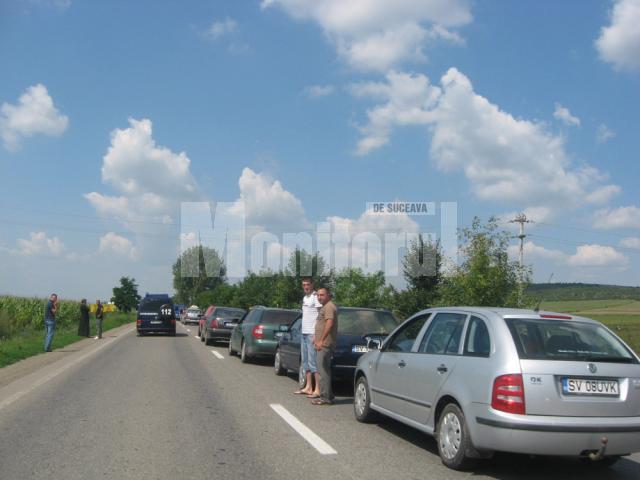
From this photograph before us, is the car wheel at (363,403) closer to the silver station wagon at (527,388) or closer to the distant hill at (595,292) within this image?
the silver station wagon at (527,388)

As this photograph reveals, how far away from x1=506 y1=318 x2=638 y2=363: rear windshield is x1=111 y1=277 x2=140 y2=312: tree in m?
107

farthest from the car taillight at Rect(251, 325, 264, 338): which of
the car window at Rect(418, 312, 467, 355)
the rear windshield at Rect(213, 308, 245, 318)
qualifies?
the car window at Rect(418, 312, 467, 355)

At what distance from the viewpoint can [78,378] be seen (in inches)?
500

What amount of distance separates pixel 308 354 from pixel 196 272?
10459cm

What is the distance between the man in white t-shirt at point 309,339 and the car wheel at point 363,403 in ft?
5.50

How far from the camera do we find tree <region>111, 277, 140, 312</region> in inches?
4277

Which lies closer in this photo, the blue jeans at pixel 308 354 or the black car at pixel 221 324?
the blue jeans at pixel 308 354

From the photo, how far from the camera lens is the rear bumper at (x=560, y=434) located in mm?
5305

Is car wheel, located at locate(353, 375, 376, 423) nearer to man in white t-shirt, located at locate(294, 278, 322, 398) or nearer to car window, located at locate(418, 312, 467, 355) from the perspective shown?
car window, located at locate(418, 312, 467, 355)

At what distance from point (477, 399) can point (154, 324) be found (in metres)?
26.6

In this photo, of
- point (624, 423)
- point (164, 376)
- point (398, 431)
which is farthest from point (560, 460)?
point (164, 376)

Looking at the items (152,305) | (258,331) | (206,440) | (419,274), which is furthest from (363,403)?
(152,305)

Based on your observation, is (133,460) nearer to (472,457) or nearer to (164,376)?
(472,457)

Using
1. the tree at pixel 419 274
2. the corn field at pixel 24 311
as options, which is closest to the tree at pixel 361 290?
the tree at pixel 419 274
